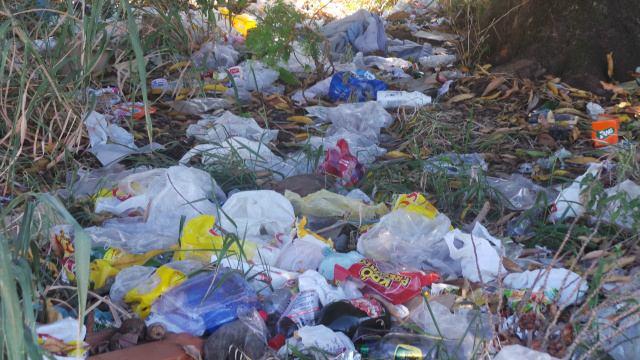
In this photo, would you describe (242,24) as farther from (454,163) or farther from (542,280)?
(542,280)

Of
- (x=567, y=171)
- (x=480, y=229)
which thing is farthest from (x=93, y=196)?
(x=567, y=171)

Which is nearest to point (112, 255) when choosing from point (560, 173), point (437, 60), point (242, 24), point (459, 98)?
point (560, 173)

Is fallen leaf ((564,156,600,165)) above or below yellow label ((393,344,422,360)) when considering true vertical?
below

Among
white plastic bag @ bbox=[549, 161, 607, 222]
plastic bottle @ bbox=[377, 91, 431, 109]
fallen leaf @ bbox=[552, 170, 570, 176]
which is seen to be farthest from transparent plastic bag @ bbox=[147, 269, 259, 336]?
plastic bottle @ bbox=[377, 91, 431, 109]

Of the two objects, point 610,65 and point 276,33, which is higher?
point 276,33

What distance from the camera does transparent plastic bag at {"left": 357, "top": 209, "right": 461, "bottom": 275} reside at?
93.3 inches

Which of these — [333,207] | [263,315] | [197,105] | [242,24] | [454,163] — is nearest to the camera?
[263,315]

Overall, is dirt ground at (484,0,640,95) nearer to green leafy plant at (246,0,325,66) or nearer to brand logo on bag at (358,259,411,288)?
green leafy plant at (246,0,325,66)

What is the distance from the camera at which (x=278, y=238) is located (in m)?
2.45

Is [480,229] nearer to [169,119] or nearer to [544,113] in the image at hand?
[544,113]

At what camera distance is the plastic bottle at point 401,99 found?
4.36 metres

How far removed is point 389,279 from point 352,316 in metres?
0.28

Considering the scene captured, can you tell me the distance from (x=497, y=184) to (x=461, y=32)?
2827 millimetres

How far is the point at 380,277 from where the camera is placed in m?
2.11
